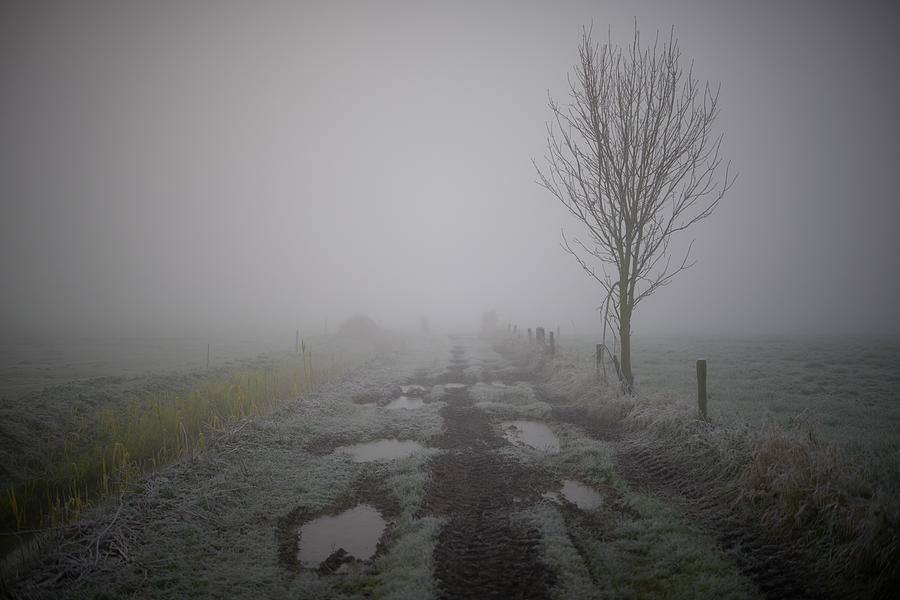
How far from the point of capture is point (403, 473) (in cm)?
700

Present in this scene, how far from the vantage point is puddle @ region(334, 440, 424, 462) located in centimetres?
807

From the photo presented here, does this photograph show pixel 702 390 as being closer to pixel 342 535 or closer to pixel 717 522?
pixel 717 522

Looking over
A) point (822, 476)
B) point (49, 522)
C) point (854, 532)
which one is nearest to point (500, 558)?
point (854, 532)

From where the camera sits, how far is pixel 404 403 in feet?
42.1

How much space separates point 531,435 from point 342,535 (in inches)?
219

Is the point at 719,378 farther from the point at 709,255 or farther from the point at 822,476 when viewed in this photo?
the point at 709,255

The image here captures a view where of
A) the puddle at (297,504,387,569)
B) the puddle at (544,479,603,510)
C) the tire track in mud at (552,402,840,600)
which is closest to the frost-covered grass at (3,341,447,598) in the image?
the puddle at (297,504,387,569)

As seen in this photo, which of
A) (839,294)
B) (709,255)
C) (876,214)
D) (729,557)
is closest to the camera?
(729,557)

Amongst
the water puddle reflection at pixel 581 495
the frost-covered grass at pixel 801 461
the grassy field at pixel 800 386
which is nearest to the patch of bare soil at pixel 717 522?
the frost-covered grass at pixel 801 461

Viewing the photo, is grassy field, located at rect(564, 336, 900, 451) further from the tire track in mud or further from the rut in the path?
the rut in the path

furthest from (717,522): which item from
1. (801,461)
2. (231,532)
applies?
A: (231,532)

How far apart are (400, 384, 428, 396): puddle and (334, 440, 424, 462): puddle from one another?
204 inches

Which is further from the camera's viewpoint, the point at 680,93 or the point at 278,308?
the point at 278,308

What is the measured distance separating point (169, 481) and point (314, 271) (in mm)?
157304
